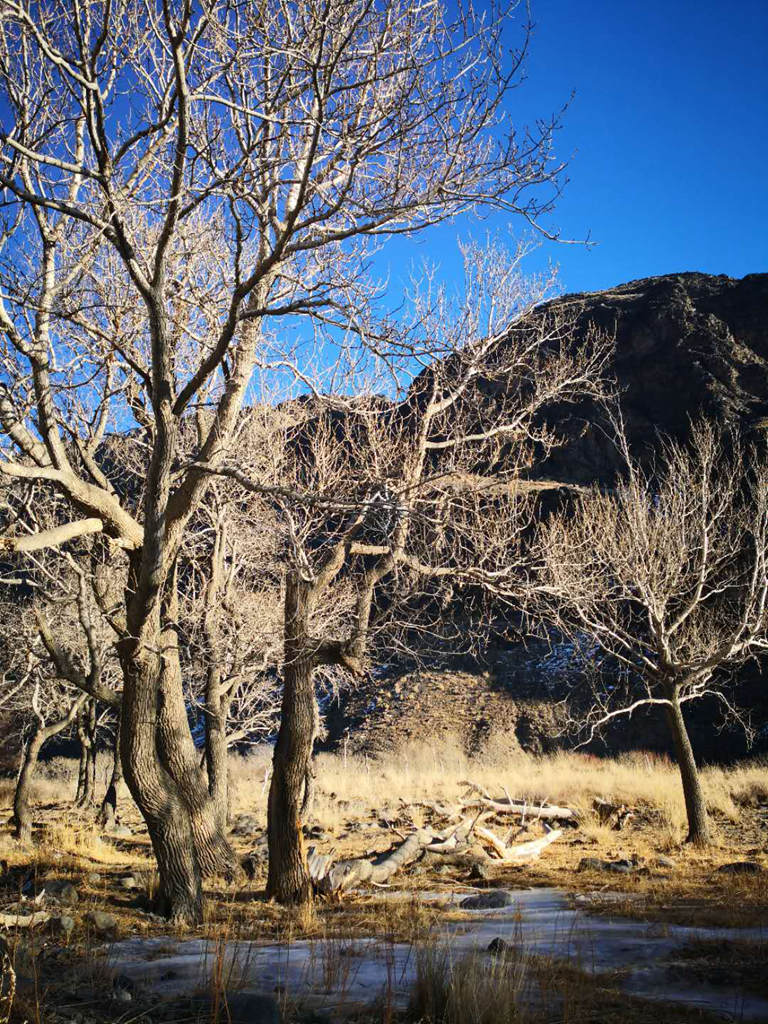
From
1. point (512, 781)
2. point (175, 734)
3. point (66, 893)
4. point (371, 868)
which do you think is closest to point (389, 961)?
point (175, 734)

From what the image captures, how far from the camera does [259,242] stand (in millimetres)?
7523

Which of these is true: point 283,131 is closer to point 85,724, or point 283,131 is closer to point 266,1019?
point 266,1019

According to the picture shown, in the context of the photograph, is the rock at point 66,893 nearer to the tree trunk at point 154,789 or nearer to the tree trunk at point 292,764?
the tree trunk at point 154,789

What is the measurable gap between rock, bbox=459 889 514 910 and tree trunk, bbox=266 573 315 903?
161cm

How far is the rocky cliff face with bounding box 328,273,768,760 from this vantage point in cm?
3550

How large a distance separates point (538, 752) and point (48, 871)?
1087 inches

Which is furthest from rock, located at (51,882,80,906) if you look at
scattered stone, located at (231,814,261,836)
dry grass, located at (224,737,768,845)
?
dry grass, located at (224,737,768,845)

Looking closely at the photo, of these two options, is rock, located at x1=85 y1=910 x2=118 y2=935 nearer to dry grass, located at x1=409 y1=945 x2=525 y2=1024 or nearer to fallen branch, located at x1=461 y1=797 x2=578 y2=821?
dry grass, located at x1=409 y1=945 x2=525 y2=1024

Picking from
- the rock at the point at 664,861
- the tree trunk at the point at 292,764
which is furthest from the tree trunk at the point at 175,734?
the rock at the point at 664,861

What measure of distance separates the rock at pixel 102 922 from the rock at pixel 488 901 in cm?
317

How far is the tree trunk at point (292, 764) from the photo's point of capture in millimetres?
7922

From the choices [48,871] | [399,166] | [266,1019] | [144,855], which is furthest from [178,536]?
[144,855]

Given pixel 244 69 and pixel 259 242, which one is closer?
pixel 244 69

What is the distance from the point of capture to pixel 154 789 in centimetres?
673
